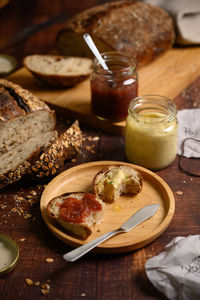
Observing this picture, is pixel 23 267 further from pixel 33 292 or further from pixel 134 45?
pixel 134 45

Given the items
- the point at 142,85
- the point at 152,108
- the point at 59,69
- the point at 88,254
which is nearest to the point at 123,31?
the point at 142,85

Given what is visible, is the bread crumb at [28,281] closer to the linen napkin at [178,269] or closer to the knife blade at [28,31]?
the linen napkin at [178,269]

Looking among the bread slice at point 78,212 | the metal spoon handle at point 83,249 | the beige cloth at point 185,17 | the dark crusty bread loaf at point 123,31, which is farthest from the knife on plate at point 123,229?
the beige cloth at point 185,17

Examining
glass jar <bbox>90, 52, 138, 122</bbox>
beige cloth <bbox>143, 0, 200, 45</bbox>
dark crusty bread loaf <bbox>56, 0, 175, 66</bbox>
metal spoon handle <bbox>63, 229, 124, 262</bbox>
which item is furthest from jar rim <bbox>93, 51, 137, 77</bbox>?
metal spoon handle <bbox>63, 229, 124, 262</bbox>

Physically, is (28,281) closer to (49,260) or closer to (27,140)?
(49,260)

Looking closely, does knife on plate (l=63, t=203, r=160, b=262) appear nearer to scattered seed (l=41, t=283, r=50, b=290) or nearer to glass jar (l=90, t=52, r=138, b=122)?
scattered seed (l=41, t=283, r=50, b=290)
